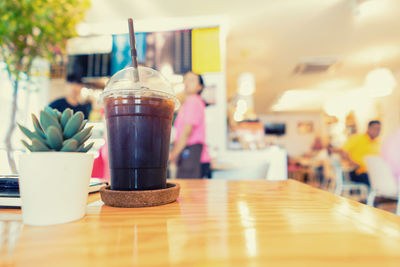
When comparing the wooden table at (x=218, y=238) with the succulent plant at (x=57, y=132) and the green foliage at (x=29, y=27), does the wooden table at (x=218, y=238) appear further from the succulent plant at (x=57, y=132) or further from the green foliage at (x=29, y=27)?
the green foliage at (x=29, y=27)

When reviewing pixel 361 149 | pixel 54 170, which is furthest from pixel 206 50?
pixel 54 170

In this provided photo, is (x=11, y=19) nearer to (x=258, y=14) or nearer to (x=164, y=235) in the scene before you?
(x=164, y=235)

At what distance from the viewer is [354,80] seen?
690 cm

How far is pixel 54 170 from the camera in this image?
388mm

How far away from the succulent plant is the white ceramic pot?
0.09 feet

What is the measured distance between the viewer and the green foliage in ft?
4.78

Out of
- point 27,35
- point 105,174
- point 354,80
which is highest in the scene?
point 354,80

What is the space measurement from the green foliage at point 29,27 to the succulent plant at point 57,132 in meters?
1.19

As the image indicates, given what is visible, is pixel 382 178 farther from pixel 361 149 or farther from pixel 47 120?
pixel 47 120

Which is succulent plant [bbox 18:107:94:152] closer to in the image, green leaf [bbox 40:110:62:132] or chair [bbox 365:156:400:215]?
green leaf [bbox 40:110:62:132]

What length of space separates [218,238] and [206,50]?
3.62m

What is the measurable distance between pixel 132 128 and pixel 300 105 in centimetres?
1117

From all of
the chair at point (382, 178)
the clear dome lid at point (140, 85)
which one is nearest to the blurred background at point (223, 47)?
the chair at point (382, 178)

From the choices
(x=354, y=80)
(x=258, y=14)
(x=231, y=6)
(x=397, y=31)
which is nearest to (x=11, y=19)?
(x=231, y=6)
